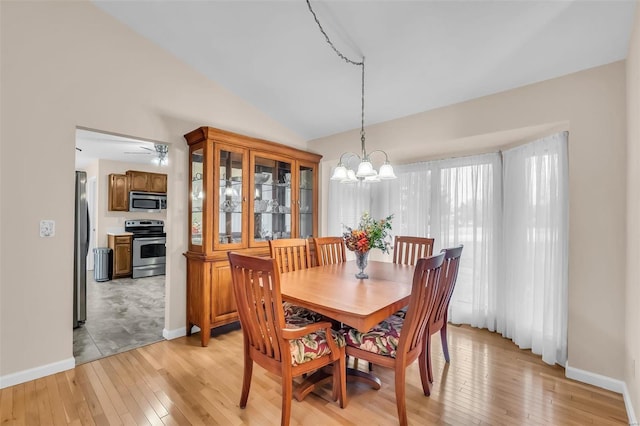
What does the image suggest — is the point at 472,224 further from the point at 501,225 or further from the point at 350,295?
the point at 350,295

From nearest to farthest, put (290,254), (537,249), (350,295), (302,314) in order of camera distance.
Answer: (350,295) → (302,314) → (537,249) → (290,254)

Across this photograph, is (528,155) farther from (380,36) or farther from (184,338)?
(184,338)

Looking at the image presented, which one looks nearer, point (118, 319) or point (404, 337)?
point (404, 337)

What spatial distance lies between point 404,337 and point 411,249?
5.10 ft

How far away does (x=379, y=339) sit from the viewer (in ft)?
6.07

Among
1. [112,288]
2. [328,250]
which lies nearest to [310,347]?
[328,250]

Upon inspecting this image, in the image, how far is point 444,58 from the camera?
2420mm

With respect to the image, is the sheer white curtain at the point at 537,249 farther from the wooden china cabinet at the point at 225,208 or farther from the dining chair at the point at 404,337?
the wooden china cabinet at the point at 225,208

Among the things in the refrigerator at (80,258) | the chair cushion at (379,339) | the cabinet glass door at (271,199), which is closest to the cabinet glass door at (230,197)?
the cabinet glass door at (271,199)

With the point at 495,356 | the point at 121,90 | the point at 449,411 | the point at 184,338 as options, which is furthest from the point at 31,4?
the point at 495,356

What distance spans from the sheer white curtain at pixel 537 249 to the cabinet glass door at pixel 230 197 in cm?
283

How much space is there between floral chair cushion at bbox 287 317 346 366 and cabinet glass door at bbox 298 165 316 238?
218 cm

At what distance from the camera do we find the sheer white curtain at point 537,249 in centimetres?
252

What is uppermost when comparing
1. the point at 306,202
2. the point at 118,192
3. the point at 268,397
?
the point at 118,192
